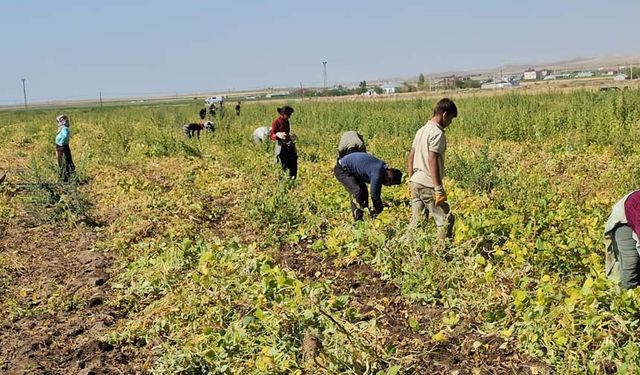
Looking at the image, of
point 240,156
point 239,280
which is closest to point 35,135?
point 240,156

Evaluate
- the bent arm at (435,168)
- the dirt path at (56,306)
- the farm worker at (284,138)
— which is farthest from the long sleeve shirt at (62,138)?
the bent arm at (435,168)

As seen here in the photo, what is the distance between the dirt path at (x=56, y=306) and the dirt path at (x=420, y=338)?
1.76 metres

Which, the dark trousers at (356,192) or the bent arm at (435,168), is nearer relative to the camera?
the bent arm at (435,168)

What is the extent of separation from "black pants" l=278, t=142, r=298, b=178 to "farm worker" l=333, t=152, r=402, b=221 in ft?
8.55

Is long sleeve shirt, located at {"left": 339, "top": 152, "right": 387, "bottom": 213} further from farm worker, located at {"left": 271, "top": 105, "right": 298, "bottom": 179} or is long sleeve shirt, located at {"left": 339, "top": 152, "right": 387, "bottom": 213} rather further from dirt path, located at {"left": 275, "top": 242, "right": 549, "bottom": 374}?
farm worker, located at {"left": 271, "top": 105, "right": 298, "bottom": 179}

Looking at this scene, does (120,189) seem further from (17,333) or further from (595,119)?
(595,119)

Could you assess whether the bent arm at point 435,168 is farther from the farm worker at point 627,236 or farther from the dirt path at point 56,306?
the dirt path at point 56,306

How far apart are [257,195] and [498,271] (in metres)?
3.91

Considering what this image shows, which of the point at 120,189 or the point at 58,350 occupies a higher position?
the point at 120,189

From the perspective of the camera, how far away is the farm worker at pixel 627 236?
3.78 m

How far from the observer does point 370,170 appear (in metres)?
6.42

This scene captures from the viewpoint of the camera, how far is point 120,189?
958cm

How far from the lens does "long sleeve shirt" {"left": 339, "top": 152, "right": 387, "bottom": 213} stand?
631cm

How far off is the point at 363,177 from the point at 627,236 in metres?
3.18
